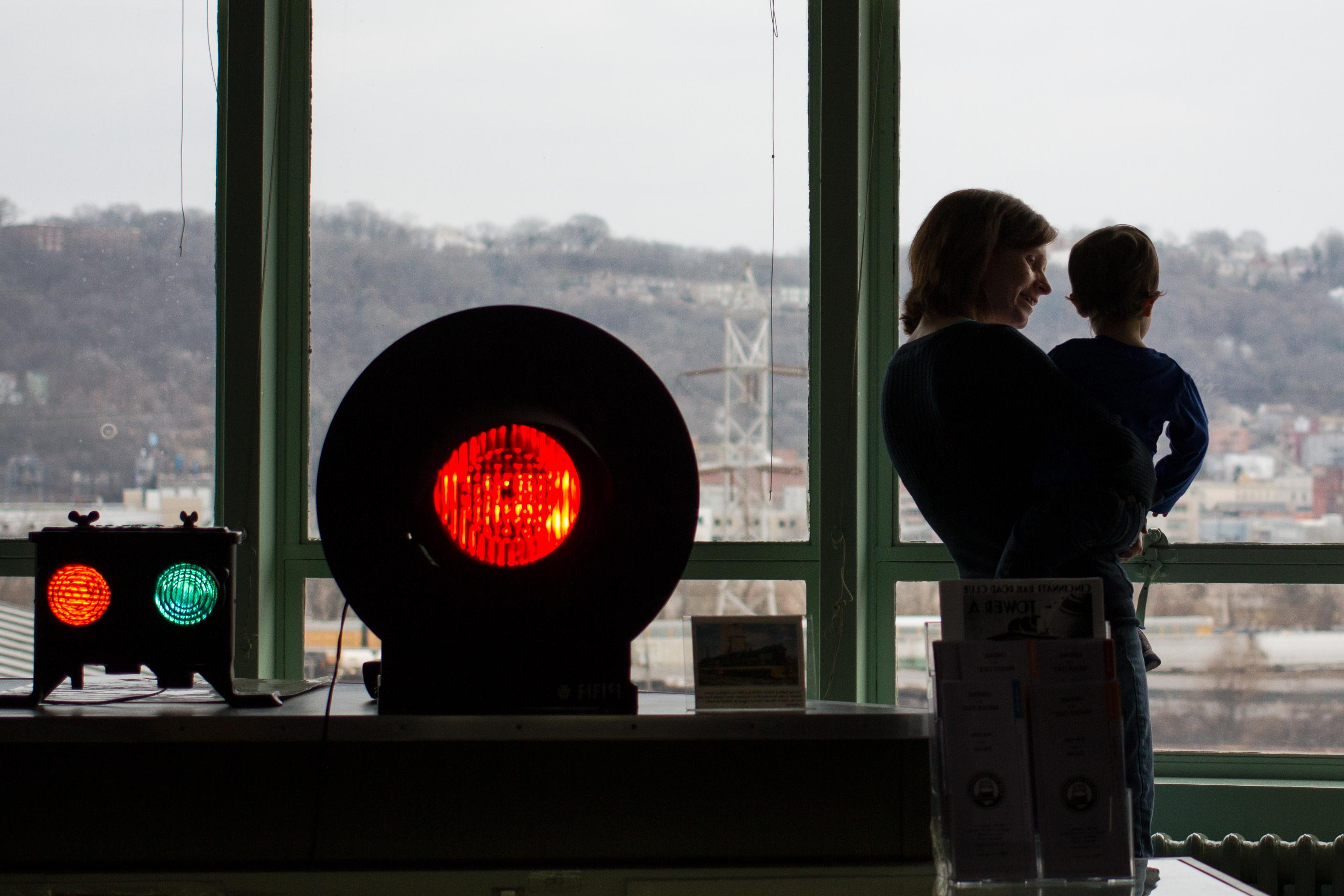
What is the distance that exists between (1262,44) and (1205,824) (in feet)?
5.89

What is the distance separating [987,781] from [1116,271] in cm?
107

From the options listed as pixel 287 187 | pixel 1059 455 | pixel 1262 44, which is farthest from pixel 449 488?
pixel 1262 44

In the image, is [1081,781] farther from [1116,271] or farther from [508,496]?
[1116,271]

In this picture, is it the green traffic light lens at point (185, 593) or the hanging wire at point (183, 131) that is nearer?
the green traffic light lens at point (185, 593)

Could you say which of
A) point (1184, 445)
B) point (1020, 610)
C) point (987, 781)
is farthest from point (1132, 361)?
point (987, 781)

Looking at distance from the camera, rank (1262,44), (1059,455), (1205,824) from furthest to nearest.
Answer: (1262,44) < (1205,824) < (1059,455)

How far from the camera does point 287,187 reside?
2.56 metres

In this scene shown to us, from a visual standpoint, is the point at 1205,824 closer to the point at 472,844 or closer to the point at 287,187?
the point at 472,844

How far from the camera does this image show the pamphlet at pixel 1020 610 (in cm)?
86

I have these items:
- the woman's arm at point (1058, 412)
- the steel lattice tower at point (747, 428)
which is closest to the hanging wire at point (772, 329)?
the steel lattice tower at point (747, 428)

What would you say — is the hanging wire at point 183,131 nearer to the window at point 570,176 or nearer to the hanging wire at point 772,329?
the window at point 570,176

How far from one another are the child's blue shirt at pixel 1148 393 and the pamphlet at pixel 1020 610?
0.80m

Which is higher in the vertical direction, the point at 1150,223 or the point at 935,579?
the point at 1150,223

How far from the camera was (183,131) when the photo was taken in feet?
8.55
